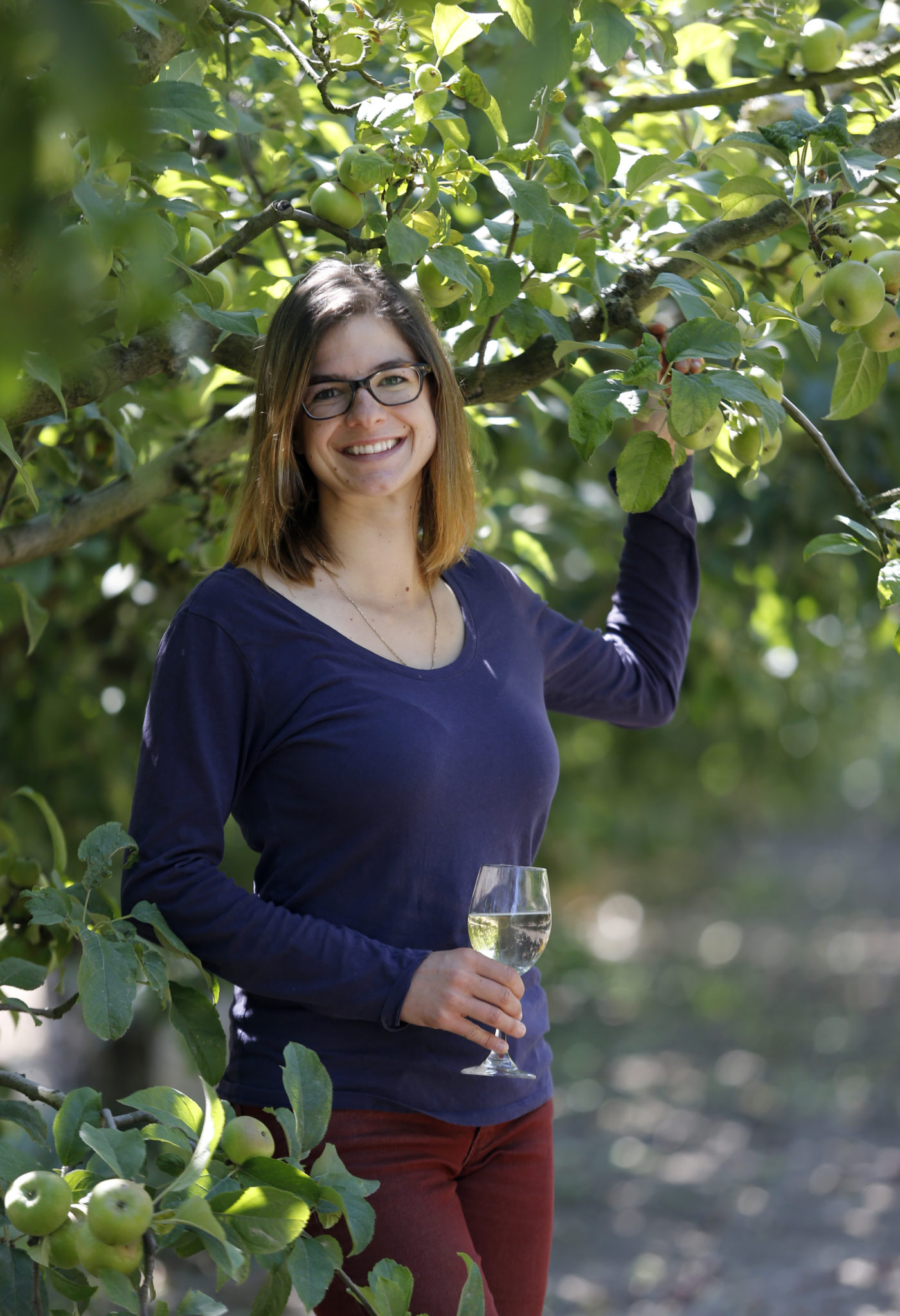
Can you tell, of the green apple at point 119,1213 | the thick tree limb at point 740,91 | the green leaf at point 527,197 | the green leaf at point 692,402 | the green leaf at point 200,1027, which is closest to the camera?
the green apple at point 119,1213

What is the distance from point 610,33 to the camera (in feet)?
6.20

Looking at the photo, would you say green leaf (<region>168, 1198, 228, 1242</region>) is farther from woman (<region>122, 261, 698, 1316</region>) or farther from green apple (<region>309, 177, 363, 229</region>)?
green apple (<region>309, 177, 363, 229</region>)

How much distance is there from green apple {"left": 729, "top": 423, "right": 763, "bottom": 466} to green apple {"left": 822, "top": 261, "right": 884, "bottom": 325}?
0.19 metres

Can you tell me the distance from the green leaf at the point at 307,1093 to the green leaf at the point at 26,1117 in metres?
0.42

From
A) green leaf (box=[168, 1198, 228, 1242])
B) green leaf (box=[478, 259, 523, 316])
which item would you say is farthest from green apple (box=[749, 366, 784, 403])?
green leaf (box=[168, 1198, 228, 1242])

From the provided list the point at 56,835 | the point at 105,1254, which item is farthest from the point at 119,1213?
the point at 56,835

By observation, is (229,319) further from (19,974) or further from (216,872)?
(19,974)

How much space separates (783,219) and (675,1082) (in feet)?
→ 26.9

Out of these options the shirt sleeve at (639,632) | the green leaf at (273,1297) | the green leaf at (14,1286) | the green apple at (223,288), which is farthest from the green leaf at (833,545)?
the green leaf at (14,1286)

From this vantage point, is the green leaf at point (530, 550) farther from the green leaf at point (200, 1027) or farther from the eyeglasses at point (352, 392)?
the green leaf at point (200, 1027)

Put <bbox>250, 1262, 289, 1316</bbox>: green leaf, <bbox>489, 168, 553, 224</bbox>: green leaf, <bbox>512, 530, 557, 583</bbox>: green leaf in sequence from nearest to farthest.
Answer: <bbox>250, 1262, 289, 1316</bbox>: green leaf → <bbox>489, 168, 553, 224</bbox>: green leaf → <bbox>512, 530, 557, 583</bbox>: green leaf

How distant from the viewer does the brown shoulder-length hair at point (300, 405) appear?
192 cm

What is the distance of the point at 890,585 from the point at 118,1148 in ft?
3.92

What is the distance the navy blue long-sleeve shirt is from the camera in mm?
1740
